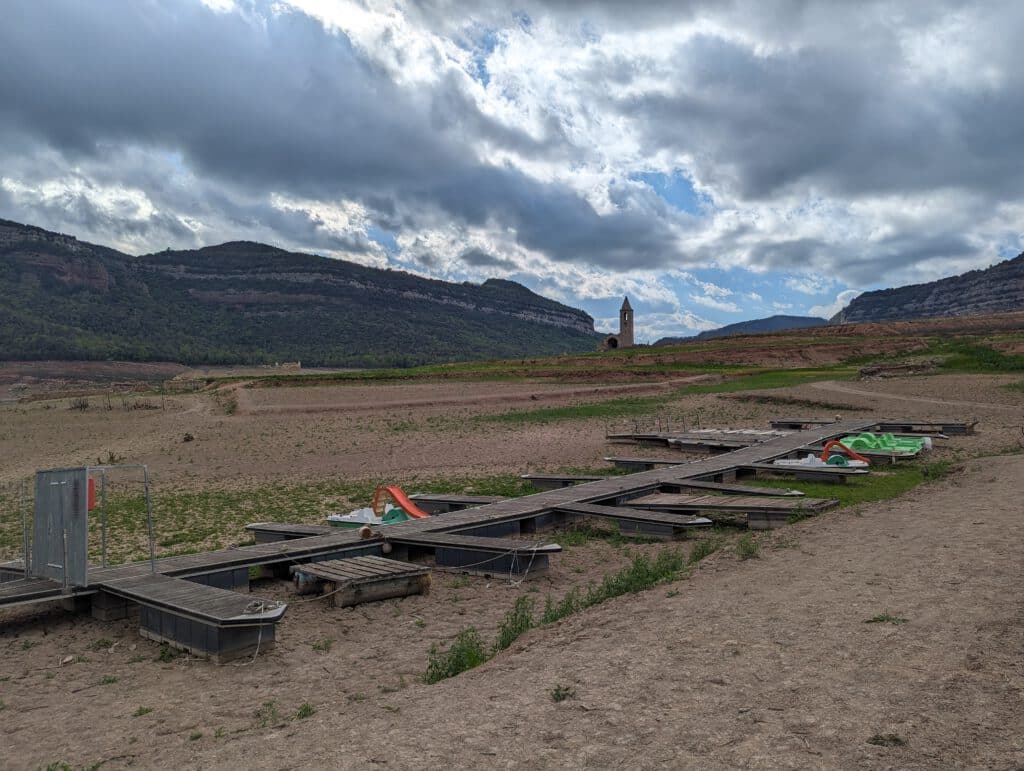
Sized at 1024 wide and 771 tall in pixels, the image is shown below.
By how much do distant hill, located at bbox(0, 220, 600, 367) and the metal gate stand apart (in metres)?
105

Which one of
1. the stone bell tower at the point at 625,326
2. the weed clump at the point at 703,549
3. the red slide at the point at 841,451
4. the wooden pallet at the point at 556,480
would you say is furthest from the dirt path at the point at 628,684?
the stone bell tower at the point at 625,326

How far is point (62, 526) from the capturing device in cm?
797

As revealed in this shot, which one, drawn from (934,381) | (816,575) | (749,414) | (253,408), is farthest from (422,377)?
(816,575)

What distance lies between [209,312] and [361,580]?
168913 millimetres

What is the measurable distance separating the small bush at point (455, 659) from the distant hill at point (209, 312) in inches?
4306

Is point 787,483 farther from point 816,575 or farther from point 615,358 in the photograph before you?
point 615,358

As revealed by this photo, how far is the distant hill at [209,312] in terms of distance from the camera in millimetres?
115938

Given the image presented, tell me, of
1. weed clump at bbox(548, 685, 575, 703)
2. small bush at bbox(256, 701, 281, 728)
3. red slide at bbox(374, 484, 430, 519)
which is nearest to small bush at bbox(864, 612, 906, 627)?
weed clump at bbox(548, 685, 575, 703)

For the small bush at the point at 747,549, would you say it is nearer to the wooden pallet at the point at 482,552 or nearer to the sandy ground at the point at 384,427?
the wooden pallet at the point at 482,552

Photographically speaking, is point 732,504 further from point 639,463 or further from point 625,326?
point 625,326

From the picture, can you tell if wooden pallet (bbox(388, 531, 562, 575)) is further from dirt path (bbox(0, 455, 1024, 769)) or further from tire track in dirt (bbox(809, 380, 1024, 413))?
tire track in dirt (bbox(809, 380, 1024, 413))

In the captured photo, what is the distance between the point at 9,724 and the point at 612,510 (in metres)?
8.44

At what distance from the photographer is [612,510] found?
11.8 m

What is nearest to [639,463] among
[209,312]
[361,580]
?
[361,580]
